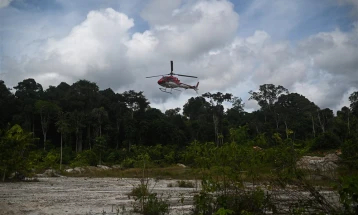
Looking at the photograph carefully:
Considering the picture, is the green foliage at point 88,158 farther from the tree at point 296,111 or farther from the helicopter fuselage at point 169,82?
the tree at point 296,111

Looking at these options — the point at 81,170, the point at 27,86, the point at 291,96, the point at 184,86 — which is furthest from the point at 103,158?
the point at 291,96

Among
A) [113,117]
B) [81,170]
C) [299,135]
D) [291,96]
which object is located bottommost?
[81,170]

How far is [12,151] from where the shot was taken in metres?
19.9

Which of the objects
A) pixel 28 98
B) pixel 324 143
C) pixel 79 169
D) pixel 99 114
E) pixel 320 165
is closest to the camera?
pixel 320 165

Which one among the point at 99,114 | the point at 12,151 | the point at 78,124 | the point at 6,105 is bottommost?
the point at 12,151

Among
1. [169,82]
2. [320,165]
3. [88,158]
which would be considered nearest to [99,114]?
[88,158]

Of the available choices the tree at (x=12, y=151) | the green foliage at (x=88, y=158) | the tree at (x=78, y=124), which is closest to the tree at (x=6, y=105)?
the tree at (x=78, y=124)

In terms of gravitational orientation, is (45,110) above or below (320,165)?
above

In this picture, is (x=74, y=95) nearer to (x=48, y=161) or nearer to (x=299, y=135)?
(x=48, y=161)

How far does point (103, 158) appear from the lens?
47656 millimetres

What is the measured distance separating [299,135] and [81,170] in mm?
44070

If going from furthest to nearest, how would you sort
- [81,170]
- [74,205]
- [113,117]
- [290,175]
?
[113,117] < [81,170] < [74,205] < [290,175]

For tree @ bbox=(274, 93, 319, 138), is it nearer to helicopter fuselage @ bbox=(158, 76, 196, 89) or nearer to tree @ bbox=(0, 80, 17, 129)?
helicopter fuselage @ bbox=(158, 76, 196, 89)

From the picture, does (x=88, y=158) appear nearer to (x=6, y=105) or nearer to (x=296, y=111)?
(x=6, y=105)
